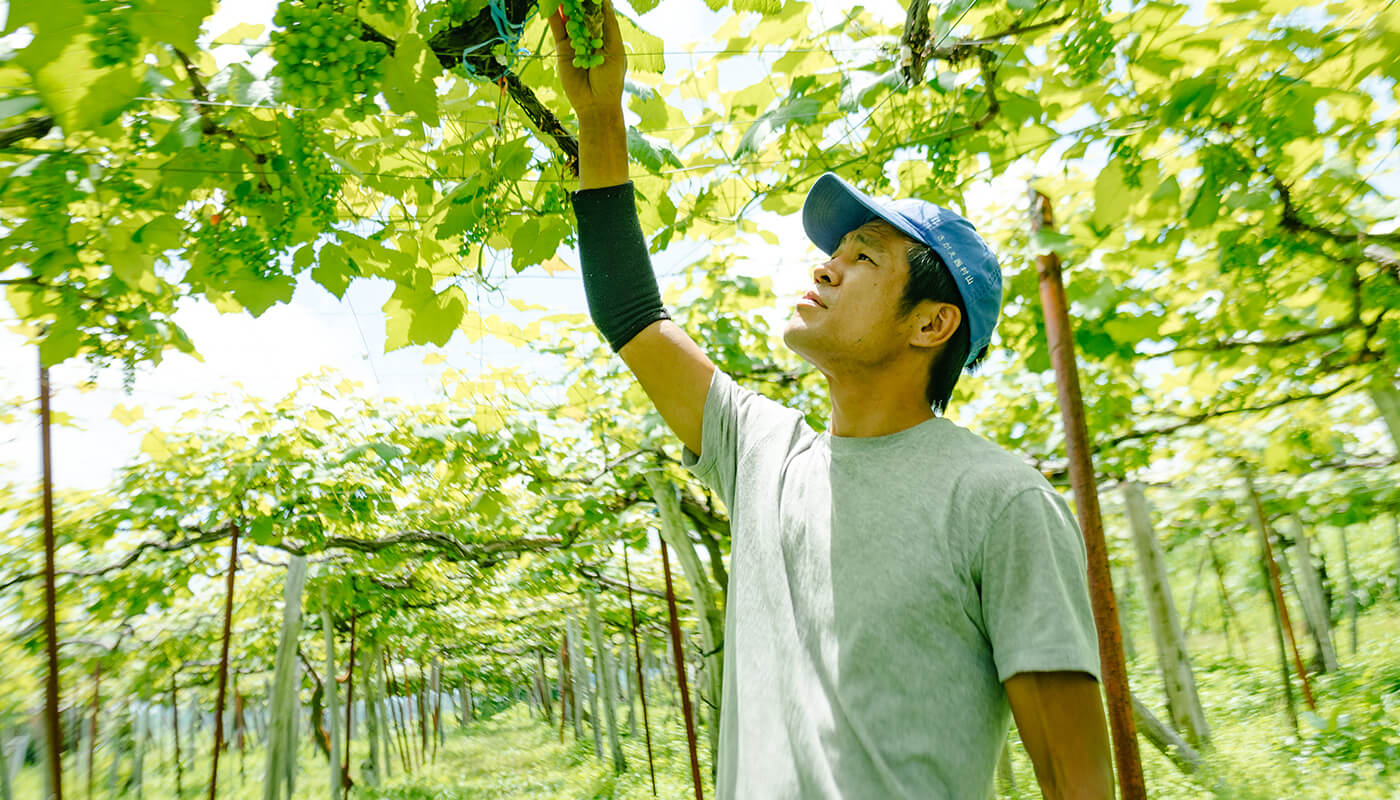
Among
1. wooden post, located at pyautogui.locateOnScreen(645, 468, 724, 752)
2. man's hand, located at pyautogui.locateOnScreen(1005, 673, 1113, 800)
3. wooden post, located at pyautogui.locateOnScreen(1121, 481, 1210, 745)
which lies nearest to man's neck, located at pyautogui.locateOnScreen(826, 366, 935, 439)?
man's hand, located at pyautogui.locateOnScreen(1005, 673, 1113, 800)

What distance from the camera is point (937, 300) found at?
1.41 metres

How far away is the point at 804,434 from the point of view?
144 cm

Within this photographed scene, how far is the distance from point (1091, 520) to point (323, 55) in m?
2.23

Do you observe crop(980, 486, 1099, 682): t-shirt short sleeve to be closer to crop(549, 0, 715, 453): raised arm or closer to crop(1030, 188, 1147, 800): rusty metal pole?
crop(549, 0, 715, 453): raised arm

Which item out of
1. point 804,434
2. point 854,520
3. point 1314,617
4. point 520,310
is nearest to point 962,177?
point 520,310

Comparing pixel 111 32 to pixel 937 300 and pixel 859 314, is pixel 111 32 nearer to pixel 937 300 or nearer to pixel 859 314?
pixel 859 314

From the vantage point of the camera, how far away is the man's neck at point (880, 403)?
137 cm

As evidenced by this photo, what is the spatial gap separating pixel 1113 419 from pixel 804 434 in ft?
16.8

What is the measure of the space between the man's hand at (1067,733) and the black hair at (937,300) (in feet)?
1.76

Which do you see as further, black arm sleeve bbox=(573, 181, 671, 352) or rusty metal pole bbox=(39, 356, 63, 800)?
rusty metal pole bbox=(39, 356, 63, 800)

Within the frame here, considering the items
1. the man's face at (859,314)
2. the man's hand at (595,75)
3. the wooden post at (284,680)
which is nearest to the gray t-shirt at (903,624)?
the man's face at (859,314)

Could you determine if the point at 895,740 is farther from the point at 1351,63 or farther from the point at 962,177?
the point at 962,177

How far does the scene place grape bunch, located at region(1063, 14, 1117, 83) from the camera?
75.4 inches

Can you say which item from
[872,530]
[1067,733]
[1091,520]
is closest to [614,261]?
[872,530]
